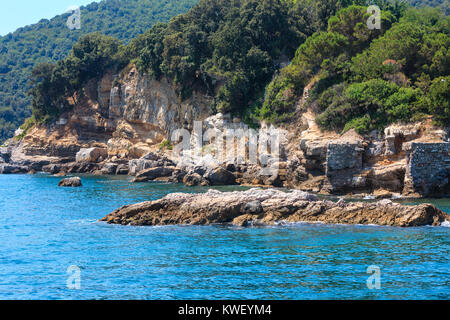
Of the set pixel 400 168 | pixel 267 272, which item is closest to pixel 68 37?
pixel 400 168

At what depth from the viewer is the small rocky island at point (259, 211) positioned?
74.8 ft

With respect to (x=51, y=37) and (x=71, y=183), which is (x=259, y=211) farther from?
(x=51, y=37)

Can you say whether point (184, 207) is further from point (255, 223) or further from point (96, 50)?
point (96, 50)

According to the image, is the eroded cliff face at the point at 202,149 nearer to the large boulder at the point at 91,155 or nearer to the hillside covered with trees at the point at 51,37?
the large boulder at the point at 91,155

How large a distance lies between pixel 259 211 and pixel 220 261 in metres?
6.72

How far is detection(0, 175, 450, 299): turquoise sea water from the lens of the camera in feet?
46.2

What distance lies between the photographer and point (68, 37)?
120m

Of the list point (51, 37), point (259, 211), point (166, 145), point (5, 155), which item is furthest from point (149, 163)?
point (51, 37)

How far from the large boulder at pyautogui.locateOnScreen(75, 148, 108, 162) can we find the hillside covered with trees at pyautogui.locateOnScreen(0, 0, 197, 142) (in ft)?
146

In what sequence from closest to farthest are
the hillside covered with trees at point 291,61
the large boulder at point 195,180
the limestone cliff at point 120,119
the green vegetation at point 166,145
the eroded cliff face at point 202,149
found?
the eroded cliff face at point 202,149
the hillside covered with trees at point 291,61
the large boulder at point 195,180
the green vegetation at point 166,145
the limestone cliff at point 120,119

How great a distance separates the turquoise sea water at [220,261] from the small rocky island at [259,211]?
2.97 ft

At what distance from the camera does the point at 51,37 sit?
12025 centimetres

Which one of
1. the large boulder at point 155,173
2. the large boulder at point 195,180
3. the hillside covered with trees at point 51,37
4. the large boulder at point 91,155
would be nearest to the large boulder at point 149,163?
the large boulder at point 155,173

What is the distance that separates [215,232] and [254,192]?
359cm
